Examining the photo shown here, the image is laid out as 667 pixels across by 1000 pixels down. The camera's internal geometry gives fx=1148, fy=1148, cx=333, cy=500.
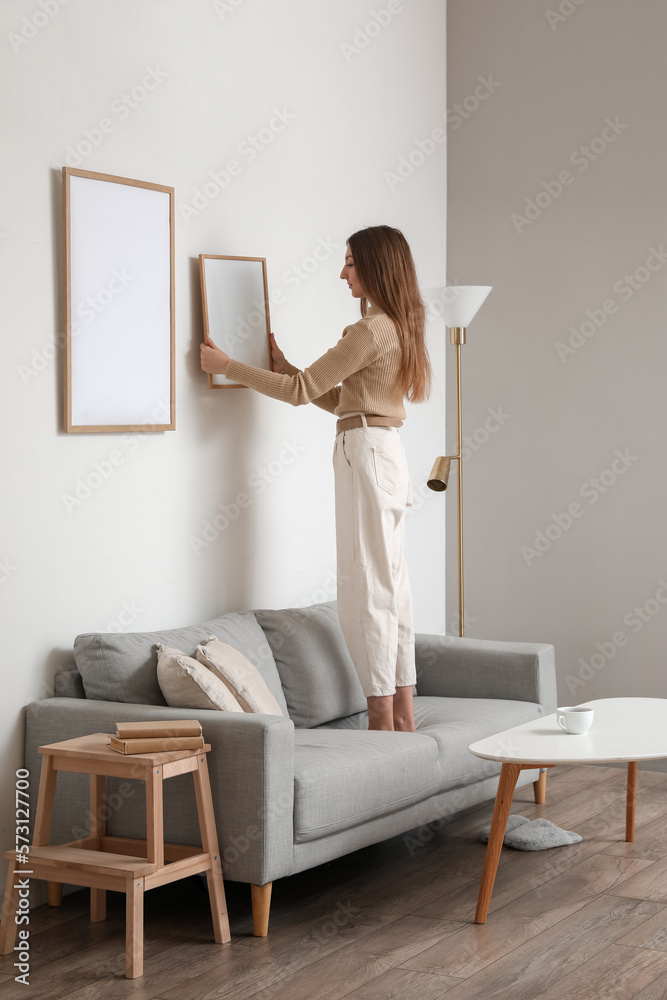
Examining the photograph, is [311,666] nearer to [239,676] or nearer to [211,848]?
[239,676]

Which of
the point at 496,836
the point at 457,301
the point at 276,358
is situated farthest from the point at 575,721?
the point at 457,301

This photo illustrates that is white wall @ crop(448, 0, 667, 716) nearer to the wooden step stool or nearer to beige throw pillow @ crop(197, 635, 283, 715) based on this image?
beige throw pillow @ crop(197, 635, 283, 715)

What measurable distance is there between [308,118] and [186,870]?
2.82m

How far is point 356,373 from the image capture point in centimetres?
379

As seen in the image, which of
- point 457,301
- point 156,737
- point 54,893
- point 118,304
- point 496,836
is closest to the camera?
point 156,737

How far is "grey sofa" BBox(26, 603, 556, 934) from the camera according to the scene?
2.88 meters

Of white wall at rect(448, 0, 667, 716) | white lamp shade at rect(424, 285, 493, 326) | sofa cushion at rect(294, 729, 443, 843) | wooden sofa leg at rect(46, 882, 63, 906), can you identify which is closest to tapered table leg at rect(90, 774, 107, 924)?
wooden sofa leg at rect(46, 882, 63, 906)

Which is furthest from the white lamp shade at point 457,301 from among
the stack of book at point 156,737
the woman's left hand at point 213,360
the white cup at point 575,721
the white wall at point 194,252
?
the stack of book at point 156,737

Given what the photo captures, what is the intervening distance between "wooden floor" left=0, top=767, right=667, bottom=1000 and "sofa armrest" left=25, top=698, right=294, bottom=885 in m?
0.23

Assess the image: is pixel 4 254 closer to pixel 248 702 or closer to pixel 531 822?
pixel 248 702

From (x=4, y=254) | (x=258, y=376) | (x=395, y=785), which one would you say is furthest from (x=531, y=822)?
(x=4, y=254)

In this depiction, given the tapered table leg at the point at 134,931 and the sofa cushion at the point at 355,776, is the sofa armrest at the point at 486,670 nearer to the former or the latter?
the sofa cushion at the point at 355,776

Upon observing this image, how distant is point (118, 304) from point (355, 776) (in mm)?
1554

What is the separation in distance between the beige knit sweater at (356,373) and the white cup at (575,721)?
3.80 feet
